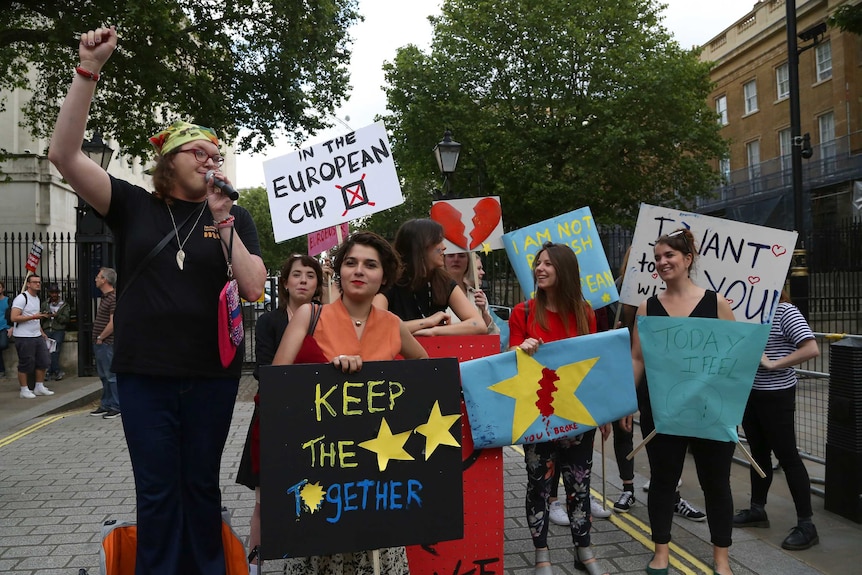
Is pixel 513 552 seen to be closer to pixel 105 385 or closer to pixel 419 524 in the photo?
pixel 419 524

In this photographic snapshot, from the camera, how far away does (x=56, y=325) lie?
42.4 ft

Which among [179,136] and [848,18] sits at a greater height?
[848,18]

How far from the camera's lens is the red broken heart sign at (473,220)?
5559 millimetres

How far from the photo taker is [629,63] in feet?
74.9

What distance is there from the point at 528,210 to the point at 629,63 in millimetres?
6103

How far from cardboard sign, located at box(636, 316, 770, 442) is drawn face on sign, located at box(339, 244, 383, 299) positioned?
1.62m

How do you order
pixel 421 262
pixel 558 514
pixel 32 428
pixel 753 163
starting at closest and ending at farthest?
1. pixel 421 262
2. pixel 558 514
3. pixel 32 428
4. pixel 753 163

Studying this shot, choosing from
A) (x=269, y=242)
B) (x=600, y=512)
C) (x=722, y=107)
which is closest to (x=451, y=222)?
(x=600, y=512)

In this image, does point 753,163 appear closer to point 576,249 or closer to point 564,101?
point 564,101

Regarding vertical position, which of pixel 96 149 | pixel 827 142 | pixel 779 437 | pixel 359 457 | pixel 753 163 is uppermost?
pixel 753 163

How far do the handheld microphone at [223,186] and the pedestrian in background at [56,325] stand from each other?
11575 millimetres

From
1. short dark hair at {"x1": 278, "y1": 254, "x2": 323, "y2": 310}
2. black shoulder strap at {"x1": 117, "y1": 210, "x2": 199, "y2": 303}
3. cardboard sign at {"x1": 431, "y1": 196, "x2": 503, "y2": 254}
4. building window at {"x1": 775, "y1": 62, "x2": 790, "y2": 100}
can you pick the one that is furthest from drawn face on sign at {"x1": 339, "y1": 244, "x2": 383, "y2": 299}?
building window at {"x1": 775, "y1": 62, "x2": 790, "y2": 100}

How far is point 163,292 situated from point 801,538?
3.91 m

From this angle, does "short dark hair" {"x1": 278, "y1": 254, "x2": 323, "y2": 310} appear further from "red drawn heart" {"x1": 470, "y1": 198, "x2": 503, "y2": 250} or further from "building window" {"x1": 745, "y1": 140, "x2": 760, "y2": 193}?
"building window" {"x1": 745, "y1": 140, "x2": 760, "y2": 193}
